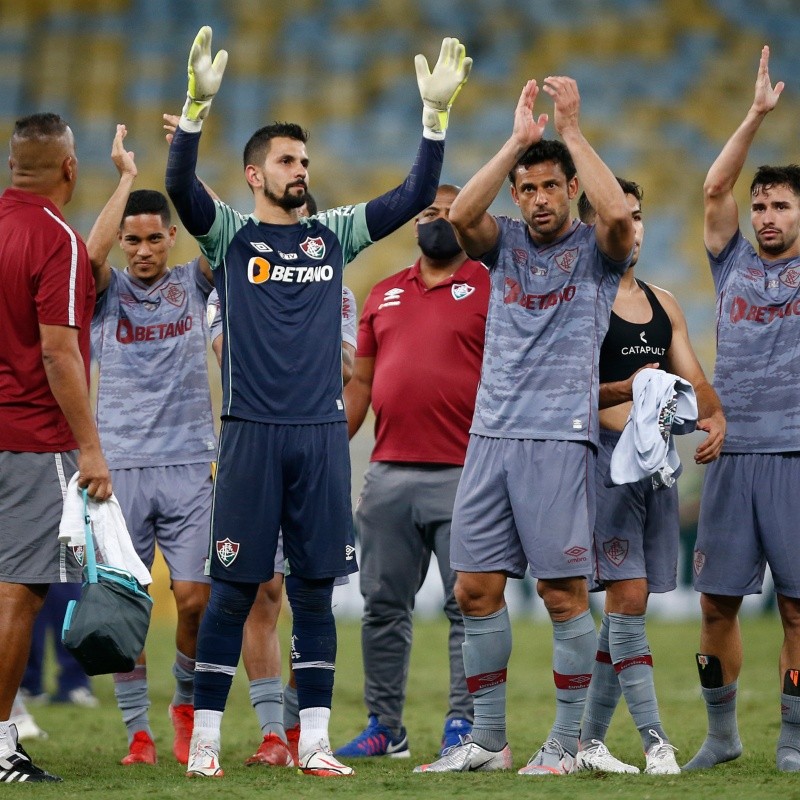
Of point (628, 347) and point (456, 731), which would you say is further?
point (456, 731)

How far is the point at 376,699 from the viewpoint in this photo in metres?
6.09

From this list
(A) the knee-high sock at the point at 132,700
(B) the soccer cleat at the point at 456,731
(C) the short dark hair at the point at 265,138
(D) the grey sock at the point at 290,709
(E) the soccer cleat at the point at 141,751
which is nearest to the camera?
(C) the short dark hair at the point at 265,138

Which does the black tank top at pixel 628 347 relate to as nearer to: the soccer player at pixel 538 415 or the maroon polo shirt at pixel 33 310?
the soccer player at pixel 538 415

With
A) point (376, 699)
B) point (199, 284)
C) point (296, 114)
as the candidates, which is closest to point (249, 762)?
point (376, 699)

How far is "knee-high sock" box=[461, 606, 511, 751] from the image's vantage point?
509cm

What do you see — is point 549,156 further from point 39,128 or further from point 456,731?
point 456,731

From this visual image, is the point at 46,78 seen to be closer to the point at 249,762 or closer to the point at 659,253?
the point at 659,253

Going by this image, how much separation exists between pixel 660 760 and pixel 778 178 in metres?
2.40

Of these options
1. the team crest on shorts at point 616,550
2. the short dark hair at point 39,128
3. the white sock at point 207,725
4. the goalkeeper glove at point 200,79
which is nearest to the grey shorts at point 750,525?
the team crest on shorts at point 616,550

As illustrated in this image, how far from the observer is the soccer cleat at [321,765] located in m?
4.87

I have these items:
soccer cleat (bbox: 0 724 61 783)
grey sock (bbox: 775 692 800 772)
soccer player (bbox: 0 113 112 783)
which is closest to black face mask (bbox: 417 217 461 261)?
soccer player (bbox: 0 113 112 783)

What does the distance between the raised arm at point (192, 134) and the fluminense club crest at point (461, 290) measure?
5.39 ft

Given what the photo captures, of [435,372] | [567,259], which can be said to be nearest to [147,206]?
[435,372]

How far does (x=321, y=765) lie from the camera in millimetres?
4895
